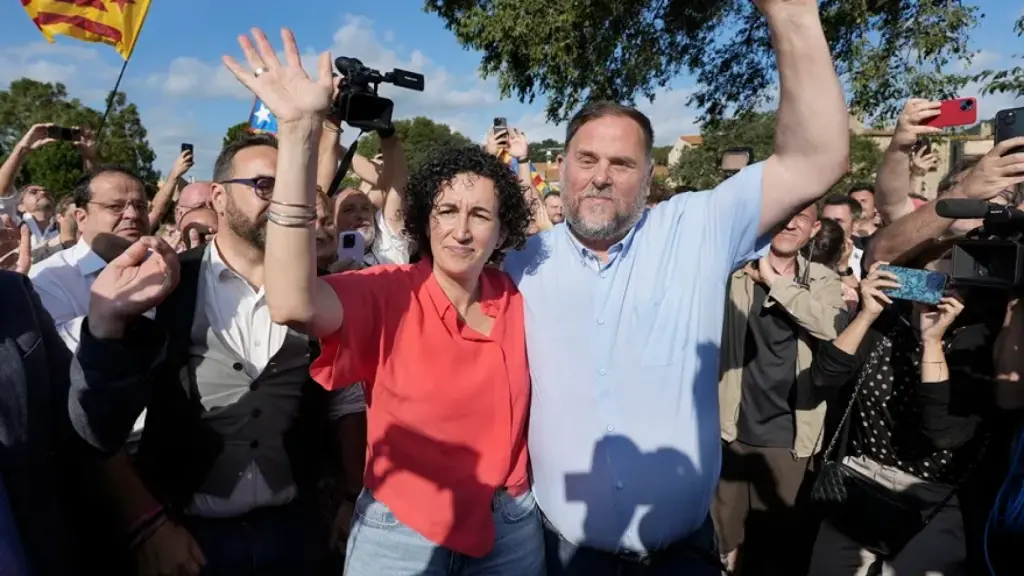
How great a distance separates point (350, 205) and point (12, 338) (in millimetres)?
3051

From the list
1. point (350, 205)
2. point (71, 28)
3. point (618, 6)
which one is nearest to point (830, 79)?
point (350, 205)

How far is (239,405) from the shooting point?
2.28 m

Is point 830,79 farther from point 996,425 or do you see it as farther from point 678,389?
point 996,425

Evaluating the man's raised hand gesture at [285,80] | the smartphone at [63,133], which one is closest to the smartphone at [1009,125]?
the man's raised hand gesture at [285,80]

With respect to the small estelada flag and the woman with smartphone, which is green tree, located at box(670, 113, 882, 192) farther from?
the woman with smartphone

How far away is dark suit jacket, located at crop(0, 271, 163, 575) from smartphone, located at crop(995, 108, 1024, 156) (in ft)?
9.69

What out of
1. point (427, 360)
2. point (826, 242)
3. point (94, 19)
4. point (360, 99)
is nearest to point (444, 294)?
point (427, 360)

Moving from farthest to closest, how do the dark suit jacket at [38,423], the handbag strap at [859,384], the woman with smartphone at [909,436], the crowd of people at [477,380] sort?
the handbag strap at [859,384] → the woman with smartphone at [909,436] → the crowd of people at [477,380] → the dark suit jacket at [38,423]

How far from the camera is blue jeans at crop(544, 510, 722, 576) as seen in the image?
2.12 metres

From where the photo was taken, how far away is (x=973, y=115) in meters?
2.91

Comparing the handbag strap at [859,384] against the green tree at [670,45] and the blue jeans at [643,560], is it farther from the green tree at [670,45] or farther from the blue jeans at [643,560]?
the green tree at [670,45]

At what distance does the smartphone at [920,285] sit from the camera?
2.45 metres

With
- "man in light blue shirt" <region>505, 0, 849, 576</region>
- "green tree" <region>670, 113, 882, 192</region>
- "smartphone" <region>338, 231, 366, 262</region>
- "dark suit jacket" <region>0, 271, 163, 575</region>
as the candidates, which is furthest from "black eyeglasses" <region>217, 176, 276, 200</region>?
"green tree" <region>670, 113, 882, 192</region>

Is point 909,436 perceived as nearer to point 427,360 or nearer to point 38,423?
point 427,360
